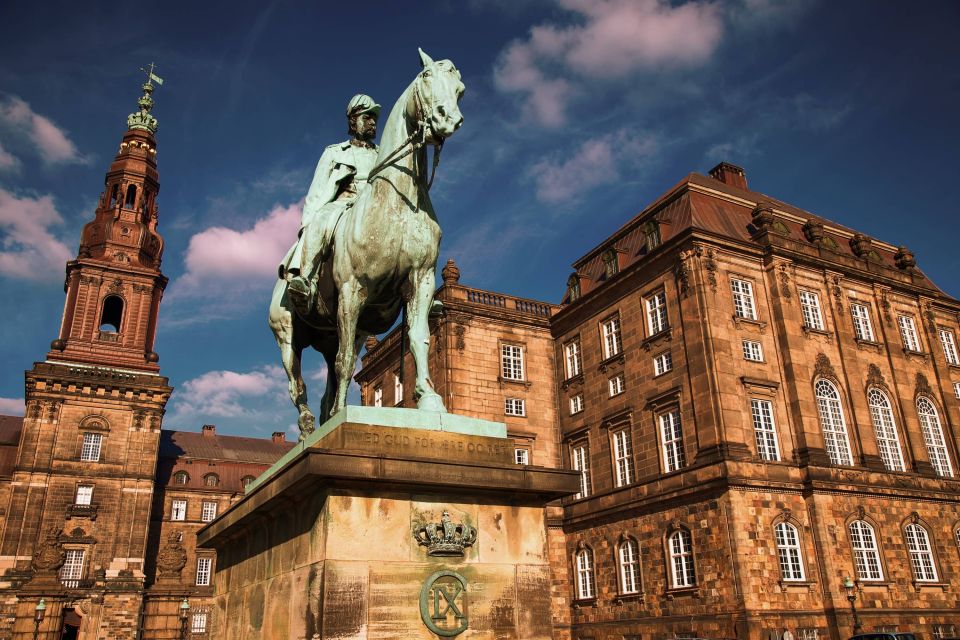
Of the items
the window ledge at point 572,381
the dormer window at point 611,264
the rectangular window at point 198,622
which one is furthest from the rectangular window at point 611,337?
the rectangular window at point 198,622

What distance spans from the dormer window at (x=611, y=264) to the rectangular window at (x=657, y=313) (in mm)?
3472

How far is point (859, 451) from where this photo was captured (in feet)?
107

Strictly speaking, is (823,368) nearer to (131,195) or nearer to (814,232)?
(814,232)

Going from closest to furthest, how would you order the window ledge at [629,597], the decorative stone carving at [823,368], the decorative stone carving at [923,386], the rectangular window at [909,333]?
the window ledge at [629,597], the decorative stone carving at [823,368], the decorative stone carving at [923,386], the rectangular window at [909,333]

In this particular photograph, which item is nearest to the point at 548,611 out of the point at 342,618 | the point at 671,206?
the point at 342,618

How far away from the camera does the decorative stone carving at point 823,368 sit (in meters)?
33.5

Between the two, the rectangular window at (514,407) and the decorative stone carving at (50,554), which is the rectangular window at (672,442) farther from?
the decorative stone carving at (50,554)

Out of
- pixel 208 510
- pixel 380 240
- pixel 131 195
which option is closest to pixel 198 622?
pixel 208 510

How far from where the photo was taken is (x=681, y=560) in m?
30.8

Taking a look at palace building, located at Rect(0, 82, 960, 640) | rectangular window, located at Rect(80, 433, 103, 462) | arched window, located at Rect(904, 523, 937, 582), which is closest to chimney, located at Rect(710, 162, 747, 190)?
palace building, located at Rect(0, 82, 960, 640)

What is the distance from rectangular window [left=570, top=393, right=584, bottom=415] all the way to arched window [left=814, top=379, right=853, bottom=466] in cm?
1155

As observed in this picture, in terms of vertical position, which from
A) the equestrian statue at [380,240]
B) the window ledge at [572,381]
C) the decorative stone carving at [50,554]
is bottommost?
the equestrian statue at [380,240]

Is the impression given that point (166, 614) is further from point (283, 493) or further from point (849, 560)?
point (283, 493)

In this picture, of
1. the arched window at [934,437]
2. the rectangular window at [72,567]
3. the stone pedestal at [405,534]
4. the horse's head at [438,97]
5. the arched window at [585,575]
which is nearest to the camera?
the stone pedestal at [405,534]
